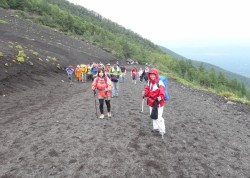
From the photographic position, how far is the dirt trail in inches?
304

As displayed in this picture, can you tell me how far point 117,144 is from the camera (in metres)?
9.35

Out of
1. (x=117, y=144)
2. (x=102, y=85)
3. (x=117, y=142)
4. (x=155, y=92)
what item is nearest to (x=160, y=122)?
(x=155, y=92)

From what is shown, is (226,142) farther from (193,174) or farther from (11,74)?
(11,74)

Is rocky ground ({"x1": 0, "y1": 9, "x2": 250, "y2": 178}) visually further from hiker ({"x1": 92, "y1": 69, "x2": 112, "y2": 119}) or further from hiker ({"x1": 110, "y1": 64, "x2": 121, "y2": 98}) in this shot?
hiker ({"x1": 110, "y1": 64, "x2": 121, "y2": 98})

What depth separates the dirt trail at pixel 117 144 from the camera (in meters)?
7.73

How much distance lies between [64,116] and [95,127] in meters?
2.51

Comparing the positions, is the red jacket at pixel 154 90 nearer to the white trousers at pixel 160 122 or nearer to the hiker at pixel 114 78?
the white trousers at pixel 160 122

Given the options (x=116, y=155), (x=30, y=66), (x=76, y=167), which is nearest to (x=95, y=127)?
(x=116, y=155)

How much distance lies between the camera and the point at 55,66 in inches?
1359

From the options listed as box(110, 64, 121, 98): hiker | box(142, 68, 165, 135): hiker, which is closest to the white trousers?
box(142, 68, 165, 135): hiker

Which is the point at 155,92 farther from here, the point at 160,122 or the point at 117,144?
the point at 117,144

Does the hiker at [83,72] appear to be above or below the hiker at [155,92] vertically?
below

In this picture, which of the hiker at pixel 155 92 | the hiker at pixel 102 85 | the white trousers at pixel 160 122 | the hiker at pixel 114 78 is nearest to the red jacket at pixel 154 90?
the hiker at pixel 155 92

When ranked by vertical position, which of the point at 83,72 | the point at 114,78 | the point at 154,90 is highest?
the point at 154,90
